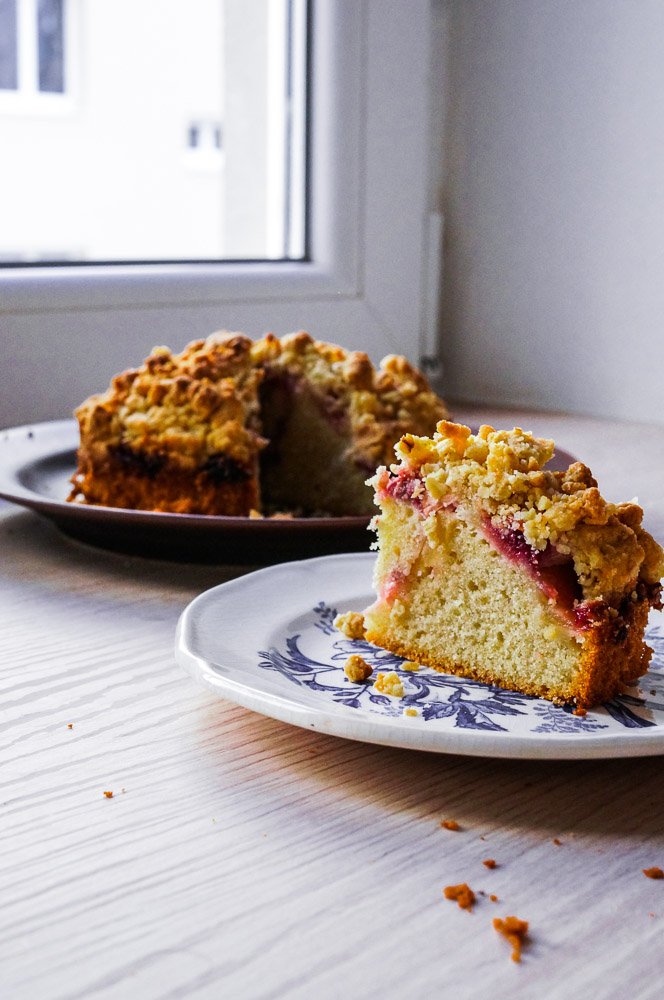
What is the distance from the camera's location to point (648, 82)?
1920 millimetres

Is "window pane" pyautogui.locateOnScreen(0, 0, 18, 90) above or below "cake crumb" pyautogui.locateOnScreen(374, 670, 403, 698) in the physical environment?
above

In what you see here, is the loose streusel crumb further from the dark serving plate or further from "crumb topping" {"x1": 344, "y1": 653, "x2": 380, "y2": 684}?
the dark serving plate

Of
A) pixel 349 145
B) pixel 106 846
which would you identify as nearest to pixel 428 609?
pixel 106 846

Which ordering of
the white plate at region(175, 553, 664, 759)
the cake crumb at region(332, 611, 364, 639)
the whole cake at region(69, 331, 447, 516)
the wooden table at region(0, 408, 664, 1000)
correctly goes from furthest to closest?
1. the whole cake at region(69, 331, 447, 516)
2. the cake crumb at region(332, 611, 364, 639)
3. the white plate at region(175, 553, 664, 759)
4. the wooden table at region(0, 408, 664, 1000)

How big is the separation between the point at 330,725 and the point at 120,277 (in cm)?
135

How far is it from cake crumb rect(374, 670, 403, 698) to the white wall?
1497 mm

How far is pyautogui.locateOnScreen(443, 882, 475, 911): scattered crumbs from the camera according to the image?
0.48 meters

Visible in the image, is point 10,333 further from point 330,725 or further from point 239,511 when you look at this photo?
point 330,725

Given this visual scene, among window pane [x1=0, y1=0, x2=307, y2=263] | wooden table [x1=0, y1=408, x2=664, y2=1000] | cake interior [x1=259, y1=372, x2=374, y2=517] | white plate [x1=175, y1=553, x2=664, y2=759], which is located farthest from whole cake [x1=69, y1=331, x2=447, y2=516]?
window pane [x1=0, y1=0, x2=307, y2=263]

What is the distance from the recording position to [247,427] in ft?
3.67

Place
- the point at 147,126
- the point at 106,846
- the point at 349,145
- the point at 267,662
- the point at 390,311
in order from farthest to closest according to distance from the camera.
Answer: the point at 147,126 < the point at 390,311 < the point at 349,145 < the point at 267,662 < the point at 106,846

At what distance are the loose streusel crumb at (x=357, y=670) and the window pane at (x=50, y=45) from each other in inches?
68.6

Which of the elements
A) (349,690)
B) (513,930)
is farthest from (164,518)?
(513,930)

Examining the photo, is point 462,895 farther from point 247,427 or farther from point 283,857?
point 247,427
